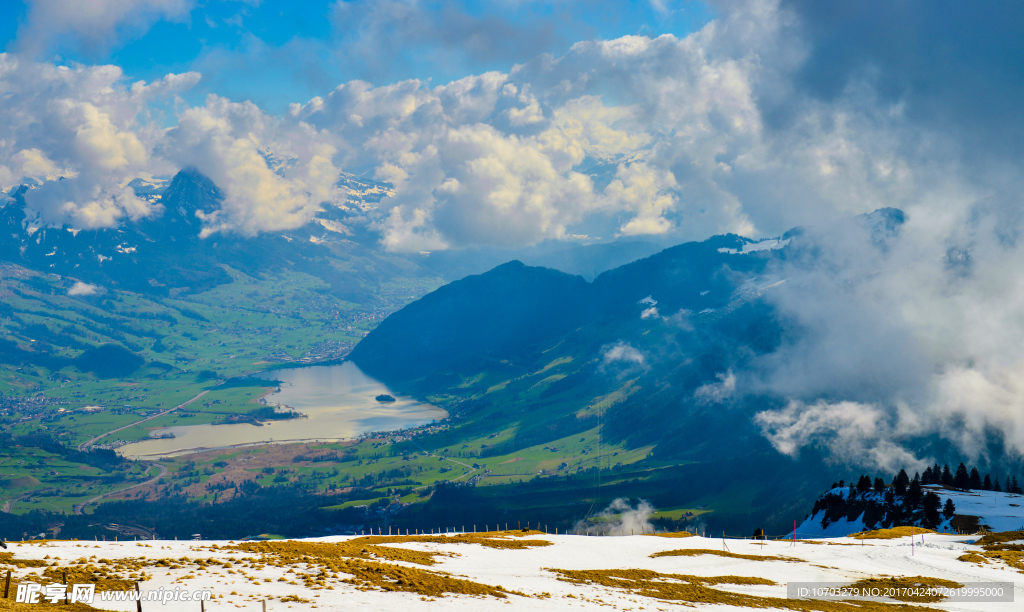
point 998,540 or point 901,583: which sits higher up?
point 901,583

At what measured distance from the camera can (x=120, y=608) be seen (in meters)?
41.7

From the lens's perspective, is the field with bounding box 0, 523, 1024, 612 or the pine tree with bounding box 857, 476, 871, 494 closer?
the field with bounding box 0, 523, 1024, 612

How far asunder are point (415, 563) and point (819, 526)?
481 ft

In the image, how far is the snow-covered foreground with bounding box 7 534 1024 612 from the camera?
47.8m

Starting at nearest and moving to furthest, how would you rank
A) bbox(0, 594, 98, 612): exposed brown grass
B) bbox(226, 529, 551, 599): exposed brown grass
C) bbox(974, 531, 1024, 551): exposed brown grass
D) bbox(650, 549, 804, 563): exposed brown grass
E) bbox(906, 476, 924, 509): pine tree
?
1. bbox(0, 594, 98, 612): exposed brown grass
2. bbox(226, 529, 551, 599): exposed brown grass
3. bbox(650, 549, 804, 563): exposed brown grass
4. bbox(974, 531, 1024, 551): exposed brown grass
5. bbox(906, 476, 924, 509): pine tree

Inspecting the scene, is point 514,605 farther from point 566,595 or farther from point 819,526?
point 819,526

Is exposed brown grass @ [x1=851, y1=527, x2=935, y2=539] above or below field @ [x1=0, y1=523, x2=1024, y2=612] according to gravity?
below

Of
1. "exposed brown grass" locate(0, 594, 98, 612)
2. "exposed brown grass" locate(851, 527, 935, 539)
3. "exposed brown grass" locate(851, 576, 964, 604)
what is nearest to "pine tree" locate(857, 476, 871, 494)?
"exposed brown grass" locate(851, 527, 935, 539)

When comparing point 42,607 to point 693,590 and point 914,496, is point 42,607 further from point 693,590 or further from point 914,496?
point 914,496

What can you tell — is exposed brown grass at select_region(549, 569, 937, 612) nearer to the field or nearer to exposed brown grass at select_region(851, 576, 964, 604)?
the field

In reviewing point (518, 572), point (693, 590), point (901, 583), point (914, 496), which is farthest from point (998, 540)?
point (518, 572)

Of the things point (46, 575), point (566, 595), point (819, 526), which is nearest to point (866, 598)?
point (566, 595)

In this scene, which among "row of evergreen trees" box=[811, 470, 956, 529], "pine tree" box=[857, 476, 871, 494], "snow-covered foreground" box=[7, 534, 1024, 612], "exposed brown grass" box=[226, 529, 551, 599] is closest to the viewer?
"snow-covered foreground" box=[7, 534, 1024, 612]

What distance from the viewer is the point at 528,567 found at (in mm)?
69062
